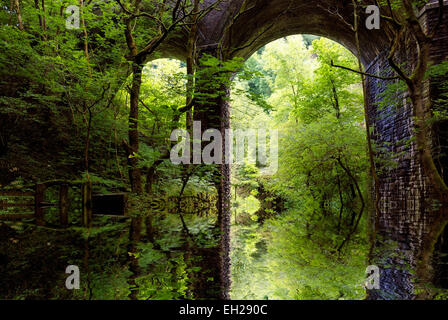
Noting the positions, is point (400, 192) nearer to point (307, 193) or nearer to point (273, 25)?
point (307, 193)

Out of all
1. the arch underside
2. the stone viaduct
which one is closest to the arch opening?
the stone viaduct

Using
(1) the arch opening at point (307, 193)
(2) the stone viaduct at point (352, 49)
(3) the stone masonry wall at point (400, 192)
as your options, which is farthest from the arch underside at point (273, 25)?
(1) the arch opening at point (307, 193)

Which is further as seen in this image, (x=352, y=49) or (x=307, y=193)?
(x=307, y=193)

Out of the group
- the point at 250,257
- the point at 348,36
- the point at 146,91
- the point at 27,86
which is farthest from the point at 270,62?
the point at 250,257

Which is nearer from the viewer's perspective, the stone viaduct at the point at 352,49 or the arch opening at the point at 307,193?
the arch opening at the point at 307,193

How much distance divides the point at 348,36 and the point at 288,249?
9791 mm

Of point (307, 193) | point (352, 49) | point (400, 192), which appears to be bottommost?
point (307, 193)

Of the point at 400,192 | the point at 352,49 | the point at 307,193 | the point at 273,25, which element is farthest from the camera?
→ the point at 307,193

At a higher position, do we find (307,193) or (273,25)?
(273,25)

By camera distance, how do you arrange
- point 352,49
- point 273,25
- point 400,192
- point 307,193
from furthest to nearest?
point 307,193 < point 352,49 < point 273,25 < point 400,192

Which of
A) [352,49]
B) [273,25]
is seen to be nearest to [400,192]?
[352,49]

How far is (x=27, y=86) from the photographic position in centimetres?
770

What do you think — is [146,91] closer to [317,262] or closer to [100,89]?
[100,89]

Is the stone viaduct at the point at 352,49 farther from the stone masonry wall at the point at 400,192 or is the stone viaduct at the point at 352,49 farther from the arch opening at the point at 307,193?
the arch opening at the point at 307,193
